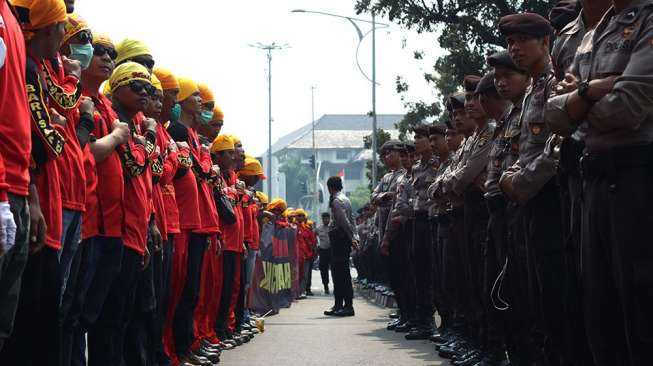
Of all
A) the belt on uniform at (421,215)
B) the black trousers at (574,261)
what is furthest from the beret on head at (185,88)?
the black trousers at (574,261)

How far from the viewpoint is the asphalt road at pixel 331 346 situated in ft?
34.9

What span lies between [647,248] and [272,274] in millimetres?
16007

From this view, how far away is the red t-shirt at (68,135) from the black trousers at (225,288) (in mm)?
6154

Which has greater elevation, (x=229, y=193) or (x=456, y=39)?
(x=456, y=39)

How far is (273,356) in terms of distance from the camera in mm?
11164

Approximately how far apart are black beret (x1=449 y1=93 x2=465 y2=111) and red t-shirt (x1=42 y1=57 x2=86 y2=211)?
5827 mm

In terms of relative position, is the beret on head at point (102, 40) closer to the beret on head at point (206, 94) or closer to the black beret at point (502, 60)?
the black beret at point (502, 60)

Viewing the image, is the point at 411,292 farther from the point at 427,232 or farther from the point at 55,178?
the point at 55,178

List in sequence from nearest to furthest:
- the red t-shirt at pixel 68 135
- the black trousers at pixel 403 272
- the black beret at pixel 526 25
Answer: the red t-shirt at pixel 68 135 → the black beret at pixel 526 25 → the black trousers at pixel 403 272

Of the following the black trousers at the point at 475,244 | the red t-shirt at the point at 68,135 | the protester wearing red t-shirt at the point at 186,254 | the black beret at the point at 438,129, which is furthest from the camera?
the black beret at the point at 438,129

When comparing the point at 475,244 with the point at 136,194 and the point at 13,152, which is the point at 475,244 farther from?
the point at 13,152

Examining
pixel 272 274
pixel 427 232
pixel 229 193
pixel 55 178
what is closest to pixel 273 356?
pixel 229 193

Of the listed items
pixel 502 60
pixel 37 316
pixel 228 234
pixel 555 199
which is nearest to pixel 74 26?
pixel 37 316

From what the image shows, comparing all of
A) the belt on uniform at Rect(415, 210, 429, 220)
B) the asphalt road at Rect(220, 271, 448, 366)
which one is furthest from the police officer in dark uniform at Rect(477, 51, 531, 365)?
the belt on uniform at Rect(415, 210, 429, 220)
